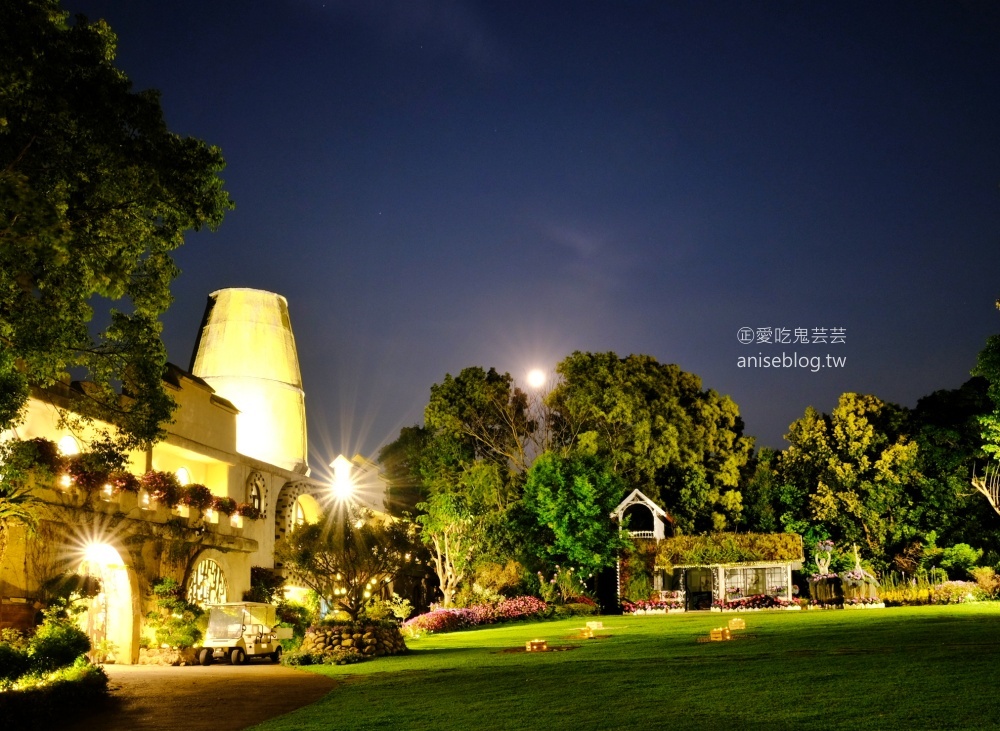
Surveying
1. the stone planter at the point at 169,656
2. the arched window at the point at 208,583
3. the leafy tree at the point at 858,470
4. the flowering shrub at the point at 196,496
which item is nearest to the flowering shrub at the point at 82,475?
the stone planter at the point at 169,656

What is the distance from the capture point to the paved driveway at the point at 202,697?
465 inches

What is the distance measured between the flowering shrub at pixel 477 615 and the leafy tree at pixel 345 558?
7750 mm

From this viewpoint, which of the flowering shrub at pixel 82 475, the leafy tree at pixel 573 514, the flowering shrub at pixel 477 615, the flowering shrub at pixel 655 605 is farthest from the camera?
the leafy tree at pixel 573 514

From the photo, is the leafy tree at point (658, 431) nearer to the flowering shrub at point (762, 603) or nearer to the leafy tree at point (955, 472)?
the leafy tree at point (955, 472)

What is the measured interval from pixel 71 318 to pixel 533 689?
8473 millimetres

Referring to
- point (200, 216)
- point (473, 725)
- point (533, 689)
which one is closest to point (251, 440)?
point (200, 216)

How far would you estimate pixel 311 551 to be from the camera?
22938 millimetres

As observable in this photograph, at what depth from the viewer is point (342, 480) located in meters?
42.1

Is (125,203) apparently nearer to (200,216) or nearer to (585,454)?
(200,216)

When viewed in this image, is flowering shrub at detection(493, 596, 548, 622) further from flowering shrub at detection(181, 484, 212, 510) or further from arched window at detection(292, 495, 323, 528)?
flowering shrub at detection(181, 484, 212, 510)

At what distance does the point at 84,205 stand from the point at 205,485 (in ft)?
55.1

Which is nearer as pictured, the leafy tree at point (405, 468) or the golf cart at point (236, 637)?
the golf cart at point (236, 637)

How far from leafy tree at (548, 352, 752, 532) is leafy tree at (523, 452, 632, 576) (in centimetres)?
381

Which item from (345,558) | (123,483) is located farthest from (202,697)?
(123,483)
